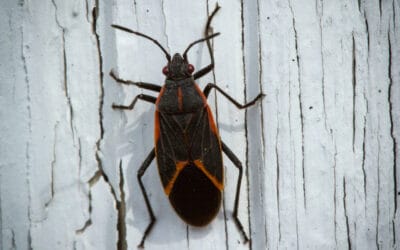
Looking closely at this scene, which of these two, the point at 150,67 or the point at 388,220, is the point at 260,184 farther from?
the point at 150,67

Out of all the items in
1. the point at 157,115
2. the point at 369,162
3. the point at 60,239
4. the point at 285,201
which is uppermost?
the point at 157,115

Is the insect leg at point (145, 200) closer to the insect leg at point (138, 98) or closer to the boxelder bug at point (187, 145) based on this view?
the boxelder bug at point (187, 145)

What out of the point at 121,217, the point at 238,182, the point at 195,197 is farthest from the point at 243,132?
the point at 121,217

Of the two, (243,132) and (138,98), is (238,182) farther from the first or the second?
(138,98)

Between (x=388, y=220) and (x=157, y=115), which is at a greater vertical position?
(x=157, y=115)

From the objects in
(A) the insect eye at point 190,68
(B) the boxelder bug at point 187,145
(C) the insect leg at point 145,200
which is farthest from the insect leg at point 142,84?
(C) the insect leg at point 145,200

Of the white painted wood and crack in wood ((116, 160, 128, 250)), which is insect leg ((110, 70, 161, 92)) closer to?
the white painted wood

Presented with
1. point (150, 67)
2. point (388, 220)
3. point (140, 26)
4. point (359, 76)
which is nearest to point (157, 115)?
point (150, 67)
